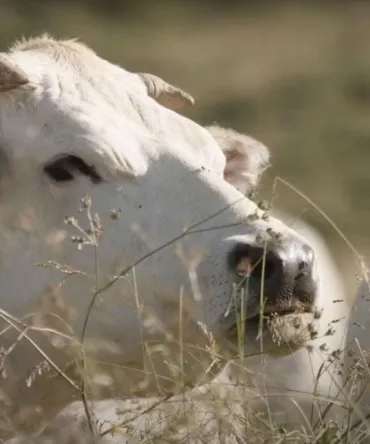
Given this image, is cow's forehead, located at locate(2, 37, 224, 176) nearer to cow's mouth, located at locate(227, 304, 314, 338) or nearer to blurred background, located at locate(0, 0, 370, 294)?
cow's mouth, located at locate(227, 304, 314, 338)

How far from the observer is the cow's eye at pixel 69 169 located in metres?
4.56

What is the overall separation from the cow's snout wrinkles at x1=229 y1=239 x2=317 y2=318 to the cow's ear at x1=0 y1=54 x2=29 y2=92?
0.97 metres

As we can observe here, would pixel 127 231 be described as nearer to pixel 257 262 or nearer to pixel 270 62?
pixel 257 262

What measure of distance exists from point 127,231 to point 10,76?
647 millimetres

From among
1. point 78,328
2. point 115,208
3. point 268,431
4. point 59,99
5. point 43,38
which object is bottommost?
point 268,431

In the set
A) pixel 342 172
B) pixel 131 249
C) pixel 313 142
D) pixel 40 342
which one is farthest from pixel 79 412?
pixel 313 142

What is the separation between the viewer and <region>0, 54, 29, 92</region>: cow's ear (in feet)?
15.2

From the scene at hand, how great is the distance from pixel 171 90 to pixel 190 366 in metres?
1.26

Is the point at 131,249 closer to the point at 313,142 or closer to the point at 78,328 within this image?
the point at 78,328

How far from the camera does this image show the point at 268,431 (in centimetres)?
414

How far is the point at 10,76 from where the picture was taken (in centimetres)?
465

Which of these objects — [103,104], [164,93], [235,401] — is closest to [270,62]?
[164,93]

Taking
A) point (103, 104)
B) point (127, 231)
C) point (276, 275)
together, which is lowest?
point (276, 275)

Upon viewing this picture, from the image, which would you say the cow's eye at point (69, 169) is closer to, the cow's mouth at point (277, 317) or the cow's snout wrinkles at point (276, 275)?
the cow's snout wrinkles at point (276, 275)
